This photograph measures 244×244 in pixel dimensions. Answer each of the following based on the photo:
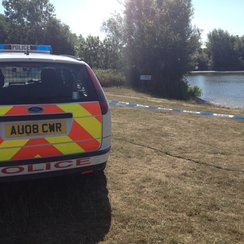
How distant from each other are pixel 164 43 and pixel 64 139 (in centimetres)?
2641

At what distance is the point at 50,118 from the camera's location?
141 inches

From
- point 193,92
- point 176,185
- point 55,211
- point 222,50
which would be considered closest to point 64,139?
point 55,211

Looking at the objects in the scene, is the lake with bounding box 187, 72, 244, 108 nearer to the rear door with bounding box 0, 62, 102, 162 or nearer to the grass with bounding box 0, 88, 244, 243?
the grass with bounding box 0, 88, 244, 243

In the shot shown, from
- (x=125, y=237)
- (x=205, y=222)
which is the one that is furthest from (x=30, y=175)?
(x=205, y=222)

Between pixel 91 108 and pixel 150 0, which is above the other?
pixel 150 0

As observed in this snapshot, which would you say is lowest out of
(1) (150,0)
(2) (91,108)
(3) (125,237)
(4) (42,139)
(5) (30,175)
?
(3) (125,237)

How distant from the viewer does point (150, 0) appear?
100ft

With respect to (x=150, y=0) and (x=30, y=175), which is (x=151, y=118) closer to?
(x=30, y=175)

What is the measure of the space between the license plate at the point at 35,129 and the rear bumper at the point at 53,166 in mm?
254

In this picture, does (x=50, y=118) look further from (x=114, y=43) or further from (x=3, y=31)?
(x=3, y=31)

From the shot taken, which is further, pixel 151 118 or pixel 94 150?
pixel 151 118

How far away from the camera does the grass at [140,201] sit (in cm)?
339

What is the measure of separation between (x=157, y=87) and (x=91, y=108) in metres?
24.1

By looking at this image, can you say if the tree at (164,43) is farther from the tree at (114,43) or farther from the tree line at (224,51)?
the tree line at (224,51)
